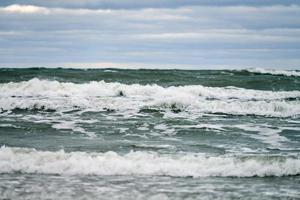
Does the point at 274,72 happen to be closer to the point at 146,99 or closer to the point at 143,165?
the point at 146,99

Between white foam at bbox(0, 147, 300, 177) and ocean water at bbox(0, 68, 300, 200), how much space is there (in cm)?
2

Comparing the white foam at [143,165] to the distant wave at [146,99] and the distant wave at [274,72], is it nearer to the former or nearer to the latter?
the distant wave at [146,99]

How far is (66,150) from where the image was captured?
33.4ft

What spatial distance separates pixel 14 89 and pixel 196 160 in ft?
48.0

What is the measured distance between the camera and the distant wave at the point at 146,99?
57.7 ft

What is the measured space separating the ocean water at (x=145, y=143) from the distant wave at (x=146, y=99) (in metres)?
0.04

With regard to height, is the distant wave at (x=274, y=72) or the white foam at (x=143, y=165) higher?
the distant wave at (x=274, y=72)

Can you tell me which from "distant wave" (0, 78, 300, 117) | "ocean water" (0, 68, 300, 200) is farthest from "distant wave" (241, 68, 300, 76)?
"ocean water" (0, 68, 300, 200)

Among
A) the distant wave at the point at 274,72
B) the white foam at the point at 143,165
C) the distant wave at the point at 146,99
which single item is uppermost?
the distant wave at the point at 274,72

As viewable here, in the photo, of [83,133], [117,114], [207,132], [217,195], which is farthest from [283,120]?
[217,195]

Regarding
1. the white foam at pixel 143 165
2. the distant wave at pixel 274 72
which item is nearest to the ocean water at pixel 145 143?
the white foam at pixel 143 165

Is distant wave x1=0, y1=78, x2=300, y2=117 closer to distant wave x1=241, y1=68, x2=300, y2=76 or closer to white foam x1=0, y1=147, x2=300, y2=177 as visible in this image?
white foam x1=0, y1=147, x2=300, y2=177

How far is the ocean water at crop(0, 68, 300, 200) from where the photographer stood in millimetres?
7637

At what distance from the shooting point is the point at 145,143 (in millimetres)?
11328
